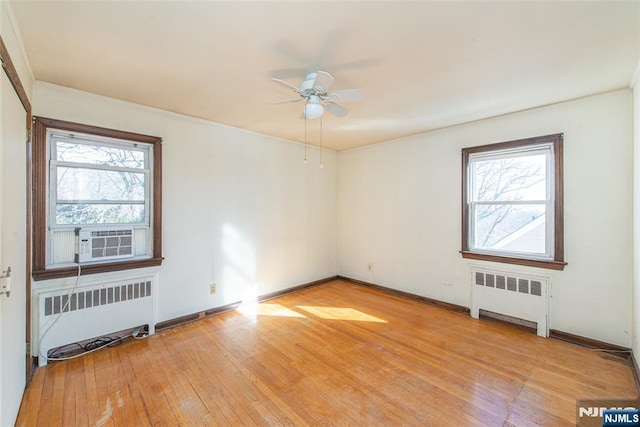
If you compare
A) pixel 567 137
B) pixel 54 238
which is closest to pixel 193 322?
pixel 54 238

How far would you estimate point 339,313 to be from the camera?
3.77 m

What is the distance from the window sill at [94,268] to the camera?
251 centimetres

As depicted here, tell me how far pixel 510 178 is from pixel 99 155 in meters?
4.73

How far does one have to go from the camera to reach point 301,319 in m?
3.56

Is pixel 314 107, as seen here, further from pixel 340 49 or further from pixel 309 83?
pixel 340 49

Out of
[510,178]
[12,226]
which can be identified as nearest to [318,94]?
[12,226]

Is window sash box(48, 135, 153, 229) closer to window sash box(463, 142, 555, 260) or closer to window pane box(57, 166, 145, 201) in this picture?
window pane box(57, 166, 145, 201)

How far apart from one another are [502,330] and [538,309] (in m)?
0.45

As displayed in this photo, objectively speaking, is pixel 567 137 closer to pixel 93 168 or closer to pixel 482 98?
pixel 482 98

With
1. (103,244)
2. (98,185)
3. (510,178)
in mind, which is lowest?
(103,244)

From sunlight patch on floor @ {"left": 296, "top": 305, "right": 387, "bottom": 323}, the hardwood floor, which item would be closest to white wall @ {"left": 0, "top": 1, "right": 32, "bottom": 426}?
the hardwood floor

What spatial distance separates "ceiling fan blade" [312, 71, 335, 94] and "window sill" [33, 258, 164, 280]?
8.47 ft

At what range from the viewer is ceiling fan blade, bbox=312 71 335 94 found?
6.46ft

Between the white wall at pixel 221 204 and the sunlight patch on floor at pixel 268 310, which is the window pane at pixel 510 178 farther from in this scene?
the sunlight patch on floor at pixel 268 310
